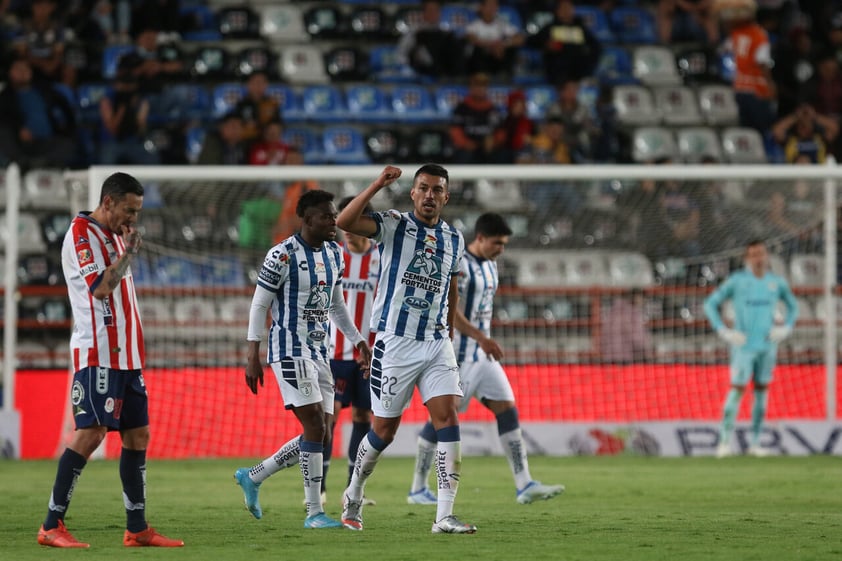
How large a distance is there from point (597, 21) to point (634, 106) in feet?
6.68

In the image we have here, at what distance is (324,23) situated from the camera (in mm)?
21922

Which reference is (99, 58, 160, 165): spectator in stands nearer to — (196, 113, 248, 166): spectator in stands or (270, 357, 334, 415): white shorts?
(196, 113, 248, 166): spectator in stands

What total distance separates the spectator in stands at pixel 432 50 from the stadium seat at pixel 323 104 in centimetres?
120

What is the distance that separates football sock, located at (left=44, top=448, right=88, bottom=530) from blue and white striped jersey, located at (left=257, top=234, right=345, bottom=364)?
1410 millimetres

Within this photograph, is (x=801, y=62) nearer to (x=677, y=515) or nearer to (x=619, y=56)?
(x=619, y=56)

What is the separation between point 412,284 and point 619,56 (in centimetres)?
1492

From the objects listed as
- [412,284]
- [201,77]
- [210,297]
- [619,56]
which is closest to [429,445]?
[412,284]

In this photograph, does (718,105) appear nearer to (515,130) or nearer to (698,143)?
(698,143)

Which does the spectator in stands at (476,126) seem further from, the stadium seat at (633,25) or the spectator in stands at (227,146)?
the stadium seat at (633,25)

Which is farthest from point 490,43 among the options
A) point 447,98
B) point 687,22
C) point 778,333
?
point 778,333

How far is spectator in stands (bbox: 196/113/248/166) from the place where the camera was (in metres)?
18.6

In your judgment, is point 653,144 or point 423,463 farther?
point 653,144

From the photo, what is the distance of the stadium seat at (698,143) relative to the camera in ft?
68.3

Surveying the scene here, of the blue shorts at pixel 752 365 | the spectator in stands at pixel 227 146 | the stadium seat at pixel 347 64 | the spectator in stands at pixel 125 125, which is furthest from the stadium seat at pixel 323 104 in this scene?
the blue shorts at pixel 752 365
